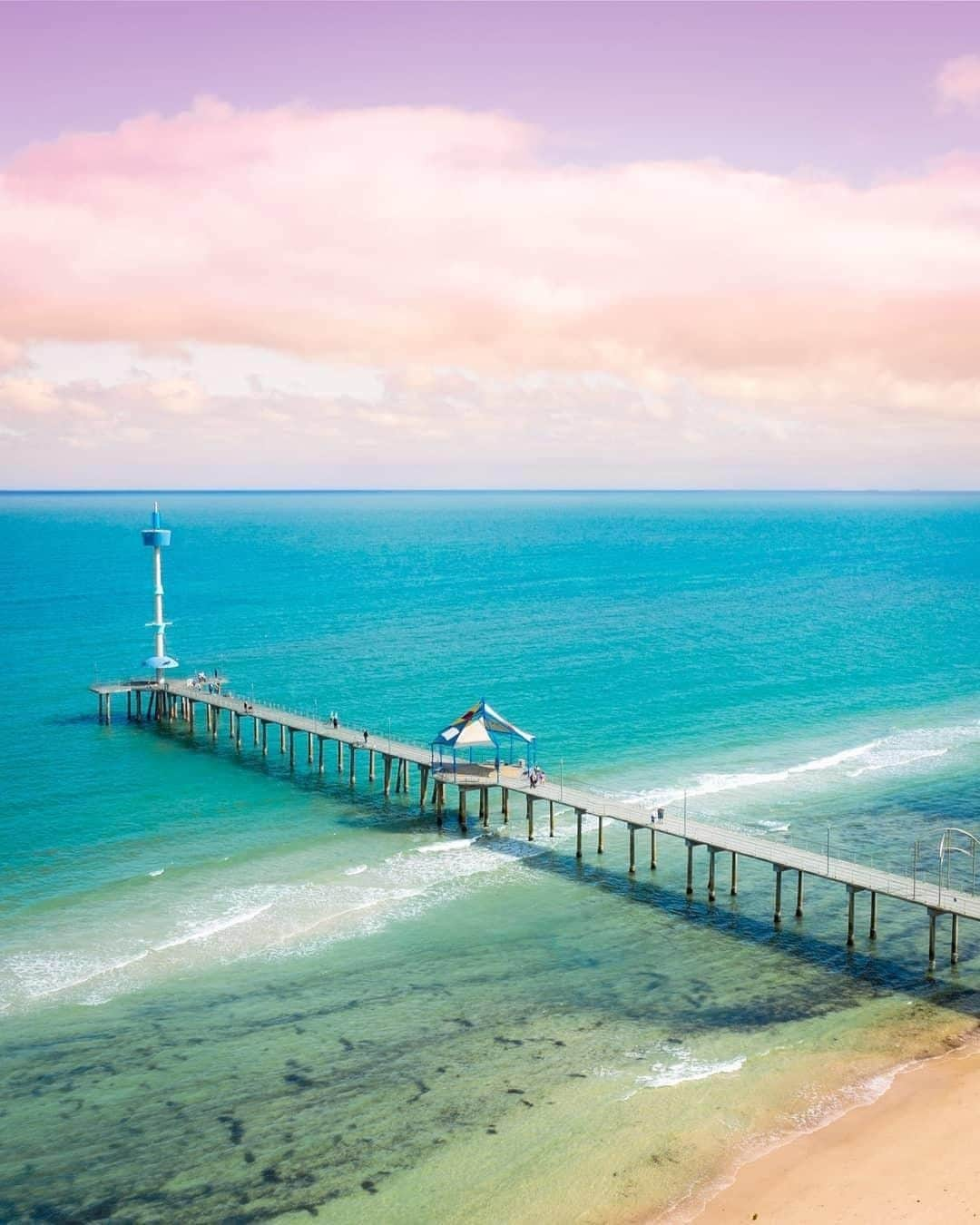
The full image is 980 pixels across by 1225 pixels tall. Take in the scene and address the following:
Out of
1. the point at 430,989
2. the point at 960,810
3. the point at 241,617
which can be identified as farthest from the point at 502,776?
the point at 241,617

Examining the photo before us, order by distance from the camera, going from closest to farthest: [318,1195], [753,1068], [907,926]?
[318,1195]
[753,1068]
[907,926]

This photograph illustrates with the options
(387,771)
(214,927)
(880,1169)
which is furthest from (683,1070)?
(387,771)

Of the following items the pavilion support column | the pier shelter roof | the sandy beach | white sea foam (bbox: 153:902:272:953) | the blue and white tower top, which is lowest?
the sandy beach

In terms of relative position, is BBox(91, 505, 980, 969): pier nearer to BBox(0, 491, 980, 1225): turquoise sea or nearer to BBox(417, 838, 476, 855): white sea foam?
BBox(0, 491, 980, 1225): turquoise sea

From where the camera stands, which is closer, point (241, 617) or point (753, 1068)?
point (753, 1068)

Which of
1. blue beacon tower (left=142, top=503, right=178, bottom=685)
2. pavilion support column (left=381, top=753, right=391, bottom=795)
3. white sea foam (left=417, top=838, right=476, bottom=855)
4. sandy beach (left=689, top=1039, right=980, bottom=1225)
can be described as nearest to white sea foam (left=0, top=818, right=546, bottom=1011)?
white sea foam (left=417, top=838, right=476, bottom=855)

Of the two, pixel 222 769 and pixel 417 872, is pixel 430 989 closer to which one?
pixel 417 872

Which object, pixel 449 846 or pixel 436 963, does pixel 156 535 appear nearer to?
pixel 449 846
